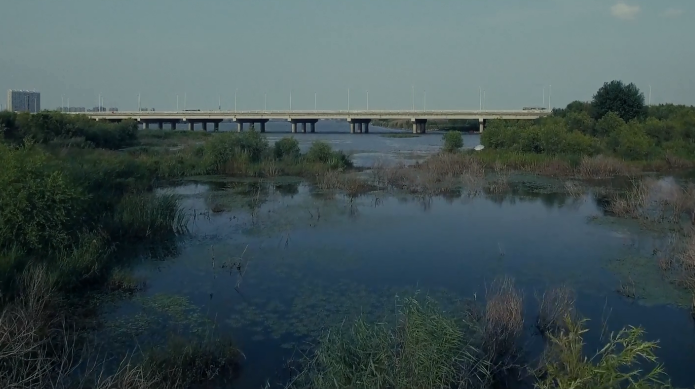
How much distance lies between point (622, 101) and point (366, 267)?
126 ft

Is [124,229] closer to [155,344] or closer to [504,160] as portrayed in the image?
[155,344]

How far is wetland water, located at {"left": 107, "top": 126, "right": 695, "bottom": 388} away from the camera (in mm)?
9398

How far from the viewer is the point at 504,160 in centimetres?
3098

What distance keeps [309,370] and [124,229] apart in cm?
857

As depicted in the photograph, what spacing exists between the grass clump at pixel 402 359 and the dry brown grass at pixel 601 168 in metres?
22.6

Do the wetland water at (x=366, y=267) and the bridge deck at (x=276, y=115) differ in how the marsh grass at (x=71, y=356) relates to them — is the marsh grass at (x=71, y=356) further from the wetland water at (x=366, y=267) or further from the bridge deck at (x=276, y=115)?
the bridge deck at (x=276, y=115)

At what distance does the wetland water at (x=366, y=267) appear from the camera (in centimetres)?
940

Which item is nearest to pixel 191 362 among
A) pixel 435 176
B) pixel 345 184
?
pixel 345 184

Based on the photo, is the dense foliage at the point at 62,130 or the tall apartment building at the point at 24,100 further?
the tall apartment building at the point at 24,100

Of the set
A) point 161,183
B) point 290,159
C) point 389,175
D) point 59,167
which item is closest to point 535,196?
point 389,175

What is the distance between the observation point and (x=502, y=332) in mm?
8195

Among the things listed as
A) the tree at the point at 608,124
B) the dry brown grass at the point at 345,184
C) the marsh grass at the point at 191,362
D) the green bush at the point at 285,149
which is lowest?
the marsh grass at the point at 191,362

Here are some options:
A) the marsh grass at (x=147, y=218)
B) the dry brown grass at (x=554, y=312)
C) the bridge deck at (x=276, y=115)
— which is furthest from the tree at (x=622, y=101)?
the dry brown grass at (x=554, y=312)

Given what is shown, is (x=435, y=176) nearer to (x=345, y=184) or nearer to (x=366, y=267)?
(x=345, y=184)
